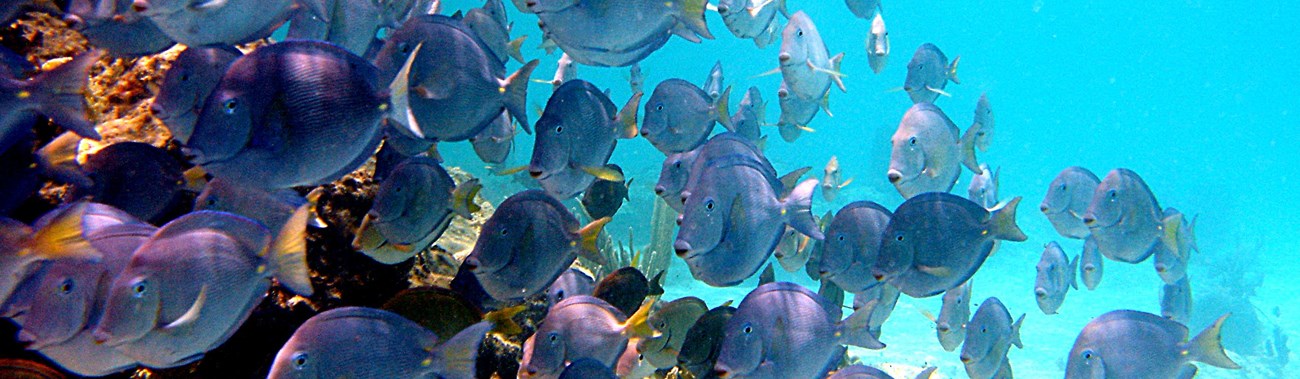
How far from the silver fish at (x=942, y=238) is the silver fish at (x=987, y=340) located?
138 centimetres

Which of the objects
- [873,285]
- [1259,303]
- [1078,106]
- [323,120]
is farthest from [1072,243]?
[1078,106]

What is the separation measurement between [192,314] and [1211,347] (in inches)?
159

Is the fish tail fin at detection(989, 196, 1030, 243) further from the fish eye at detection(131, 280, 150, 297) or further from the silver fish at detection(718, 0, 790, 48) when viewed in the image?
the fish eye at detection(131, 280, 150, 297)

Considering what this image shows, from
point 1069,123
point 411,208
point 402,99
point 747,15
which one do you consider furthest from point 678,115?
point 1069,123

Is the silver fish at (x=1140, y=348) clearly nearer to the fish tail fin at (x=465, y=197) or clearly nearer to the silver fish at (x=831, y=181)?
the silver fish at (x=831, y=181)

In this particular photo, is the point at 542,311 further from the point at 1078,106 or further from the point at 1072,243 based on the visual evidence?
the point at 1078,106

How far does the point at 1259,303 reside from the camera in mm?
21391

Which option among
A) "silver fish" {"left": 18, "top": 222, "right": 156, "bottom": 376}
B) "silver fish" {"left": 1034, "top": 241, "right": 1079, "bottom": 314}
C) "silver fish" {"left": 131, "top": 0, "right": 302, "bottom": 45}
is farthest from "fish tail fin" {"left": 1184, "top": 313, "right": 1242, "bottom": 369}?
"silver fish" {"left": 18, "top": 222, "right": 156, "bottom": 376}

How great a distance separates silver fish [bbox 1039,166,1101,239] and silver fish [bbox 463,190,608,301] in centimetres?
341

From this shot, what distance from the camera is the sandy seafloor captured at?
17164 mm

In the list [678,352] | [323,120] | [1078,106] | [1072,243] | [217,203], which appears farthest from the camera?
[1078,106]

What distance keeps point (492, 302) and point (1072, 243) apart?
31791mm

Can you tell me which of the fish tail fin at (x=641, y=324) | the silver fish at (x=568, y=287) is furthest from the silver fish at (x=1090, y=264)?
the fish tail fin at (x=641, y=324)

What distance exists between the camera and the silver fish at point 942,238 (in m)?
2.55
